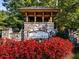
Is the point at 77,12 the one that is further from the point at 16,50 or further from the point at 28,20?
the point at 16,50

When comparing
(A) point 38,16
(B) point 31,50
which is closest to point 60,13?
(A) point 38,16

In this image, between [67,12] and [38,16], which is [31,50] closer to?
[38,16]

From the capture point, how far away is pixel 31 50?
31.7 feet

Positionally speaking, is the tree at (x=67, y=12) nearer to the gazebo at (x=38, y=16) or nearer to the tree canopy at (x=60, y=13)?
the tree canopy at (x=60, y=13)

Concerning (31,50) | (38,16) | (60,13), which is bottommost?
(60,13)

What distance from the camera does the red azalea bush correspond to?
9141 mm

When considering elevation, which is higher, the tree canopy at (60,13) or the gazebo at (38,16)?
the gazebo at (38,16)

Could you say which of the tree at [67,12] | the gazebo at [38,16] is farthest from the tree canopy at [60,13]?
the gazebo at [38,16]

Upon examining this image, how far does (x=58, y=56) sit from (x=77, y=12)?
23815mm

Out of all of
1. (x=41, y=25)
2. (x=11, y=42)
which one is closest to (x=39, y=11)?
(x=41, y=25)

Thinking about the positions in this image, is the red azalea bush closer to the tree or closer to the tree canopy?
the tree canopy

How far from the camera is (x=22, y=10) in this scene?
25.2 metres

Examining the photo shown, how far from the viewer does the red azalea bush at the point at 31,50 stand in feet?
30.0

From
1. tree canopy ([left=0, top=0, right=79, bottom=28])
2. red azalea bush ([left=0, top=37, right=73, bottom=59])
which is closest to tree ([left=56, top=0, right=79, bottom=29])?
tree canopy ([left=0, top=0, right=79, bottom=28])
